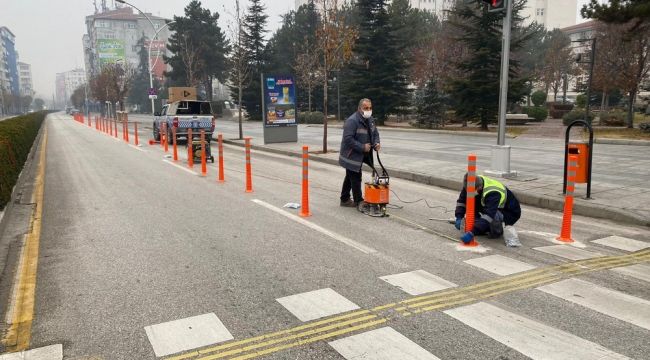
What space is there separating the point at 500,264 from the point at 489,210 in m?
1.06

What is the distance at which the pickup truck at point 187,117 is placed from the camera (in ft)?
73.6

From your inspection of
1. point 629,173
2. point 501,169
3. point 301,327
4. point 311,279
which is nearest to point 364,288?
point 311,279

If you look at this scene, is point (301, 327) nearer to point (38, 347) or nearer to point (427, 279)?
point (427, 279)

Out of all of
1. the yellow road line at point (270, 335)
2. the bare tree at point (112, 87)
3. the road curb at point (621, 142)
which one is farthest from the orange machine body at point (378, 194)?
the bare tree at point (112, 87)

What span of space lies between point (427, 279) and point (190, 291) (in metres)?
2.35

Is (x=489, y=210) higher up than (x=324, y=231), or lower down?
higher up

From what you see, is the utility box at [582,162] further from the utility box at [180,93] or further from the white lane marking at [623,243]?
the utility box at [180,93]

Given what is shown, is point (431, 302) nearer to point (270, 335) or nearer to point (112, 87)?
point (270, 335)

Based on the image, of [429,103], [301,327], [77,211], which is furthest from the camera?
[429,103]

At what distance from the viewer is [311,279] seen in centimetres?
512

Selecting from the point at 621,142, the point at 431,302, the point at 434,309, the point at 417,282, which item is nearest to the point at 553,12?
the point at 621,142

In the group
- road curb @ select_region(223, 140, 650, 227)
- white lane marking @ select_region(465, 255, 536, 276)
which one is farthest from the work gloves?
road curb @ select_region(223, 140, 650, 227)

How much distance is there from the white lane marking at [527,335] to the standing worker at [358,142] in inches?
167

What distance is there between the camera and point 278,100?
72.7 ft
